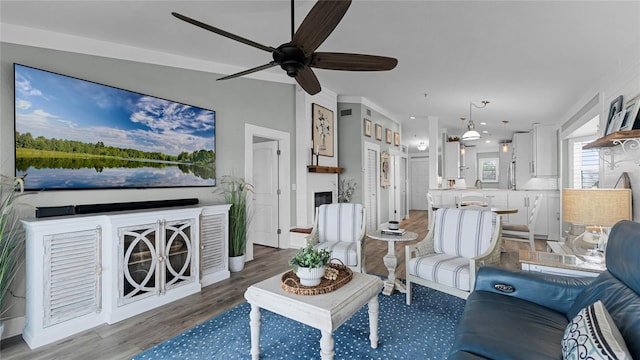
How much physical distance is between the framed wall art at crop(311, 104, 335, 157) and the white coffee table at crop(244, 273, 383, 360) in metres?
3.42

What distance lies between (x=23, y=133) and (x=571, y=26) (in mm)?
4790

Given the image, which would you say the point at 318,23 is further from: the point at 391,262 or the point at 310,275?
the point at 391,262

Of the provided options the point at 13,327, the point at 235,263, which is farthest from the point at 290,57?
the point at 13,327

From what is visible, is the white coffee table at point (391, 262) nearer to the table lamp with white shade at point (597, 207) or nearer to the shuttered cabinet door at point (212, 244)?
the table lamp with white shade at point (597, 207)

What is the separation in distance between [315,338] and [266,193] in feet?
10.5

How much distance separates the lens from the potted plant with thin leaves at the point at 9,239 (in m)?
2.17

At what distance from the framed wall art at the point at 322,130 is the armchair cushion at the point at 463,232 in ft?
9.09

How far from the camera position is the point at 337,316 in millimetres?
1677

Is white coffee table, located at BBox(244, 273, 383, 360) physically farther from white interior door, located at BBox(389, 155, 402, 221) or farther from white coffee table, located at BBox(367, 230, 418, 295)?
white interior door, located at BBox(389, 155, 402, 221)

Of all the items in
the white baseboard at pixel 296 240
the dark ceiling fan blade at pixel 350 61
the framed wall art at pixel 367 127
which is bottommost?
the white baseboard at pixel 296 240

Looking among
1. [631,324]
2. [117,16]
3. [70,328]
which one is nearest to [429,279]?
[631,324]

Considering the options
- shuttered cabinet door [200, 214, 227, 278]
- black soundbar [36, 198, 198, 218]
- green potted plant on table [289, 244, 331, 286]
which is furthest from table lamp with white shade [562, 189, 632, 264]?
black soundbar [36, 198, 198, 218]

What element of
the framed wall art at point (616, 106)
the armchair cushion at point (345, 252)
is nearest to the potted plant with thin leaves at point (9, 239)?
the armchair cushion at point (345, 252)

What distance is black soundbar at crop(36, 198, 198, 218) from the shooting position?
234 centimetres
